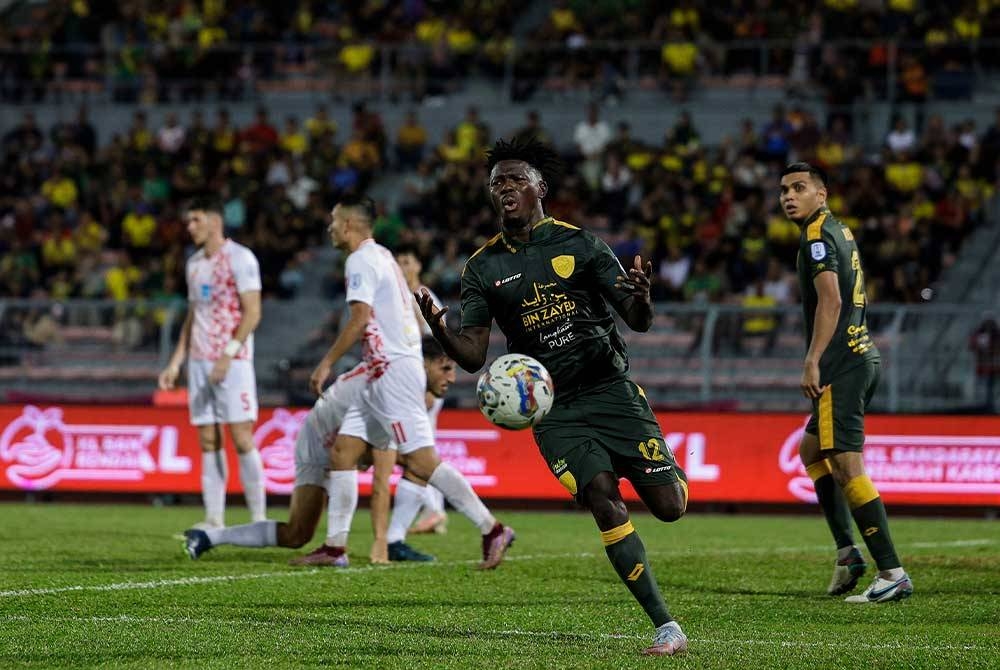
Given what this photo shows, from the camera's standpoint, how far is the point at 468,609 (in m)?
8.58

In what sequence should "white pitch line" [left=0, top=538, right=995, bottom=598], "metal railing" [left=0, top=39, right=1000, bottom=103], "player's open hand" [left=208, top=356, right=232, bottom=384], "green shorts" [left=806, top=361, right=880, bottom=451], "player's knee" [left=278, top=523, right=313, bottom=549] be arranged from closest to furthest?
"white pitch line" [left=0, top=538, right=995, bottom=598]
"green shorts" [left=806, top=361, right=880, bottom=451]
"player's knee" [left=278, top=523, right=313, bottom=549]
"player's open hand" [left=208, top=356, right=232, bottom=384]
"metal railing" [left=0, top=39, right=1000, bottom=103]

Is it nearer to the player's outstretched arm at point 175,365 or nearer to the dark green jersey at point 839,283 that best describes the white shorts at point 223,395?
the player's outstretched arm at point 175,365

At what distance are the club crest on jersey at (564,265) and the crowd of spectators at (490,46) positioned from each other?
20.0 m

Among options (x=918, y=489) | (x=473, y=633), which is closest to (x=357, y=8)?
(x=918, y=489)

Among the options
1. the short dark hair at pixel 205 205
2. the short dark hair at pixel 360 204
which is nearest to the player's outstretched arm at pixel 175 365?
the short dark hair at pixel 205 205

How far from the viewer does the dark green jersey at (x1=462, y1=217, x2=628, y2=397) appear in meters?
7.65

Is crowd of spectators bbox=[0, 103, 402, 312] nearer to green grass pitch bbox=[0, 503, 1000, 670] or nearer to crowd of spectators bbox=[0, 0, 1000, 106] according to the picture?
crowd of spectators bbox=[0, 0, 1000, 106]

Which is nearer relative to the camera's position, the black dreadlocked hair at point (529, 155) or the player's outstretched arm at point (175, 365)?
the black dreadlocked hair at point (529, 155)

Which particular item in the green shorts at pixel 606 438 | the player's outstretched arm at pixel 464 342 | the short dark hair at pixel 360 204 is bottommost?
the green shorts at pixel 606 438

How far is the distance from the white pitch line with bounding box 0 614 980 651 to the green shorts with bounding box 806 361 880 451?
2.21 m

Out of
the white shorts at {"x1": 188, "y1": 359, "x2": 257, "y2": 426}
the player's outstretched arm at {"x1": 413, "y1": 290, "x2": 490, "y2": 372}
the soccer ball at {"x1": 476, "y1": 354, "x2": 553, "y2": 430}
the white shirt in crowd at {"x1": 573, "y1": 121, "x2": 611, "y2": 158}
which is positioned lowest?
the white shorts at {"x1": 188, "y1": 359, "x2": 257, "y2": 426}

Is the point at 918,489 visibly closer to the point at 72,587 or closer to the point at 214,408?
the point at 214,408

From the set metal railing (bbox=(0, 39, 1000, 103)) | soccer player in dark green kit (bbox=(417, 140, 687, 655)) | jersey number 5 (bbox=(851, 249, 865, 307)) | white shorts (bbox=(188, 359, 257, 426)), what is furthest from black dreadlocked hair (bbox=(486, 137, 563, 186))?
metal railing (bbox=(0, 39, 1000, 103))

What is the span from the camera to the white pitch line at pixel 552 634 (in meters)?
7.25
